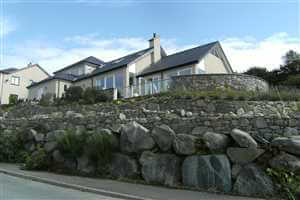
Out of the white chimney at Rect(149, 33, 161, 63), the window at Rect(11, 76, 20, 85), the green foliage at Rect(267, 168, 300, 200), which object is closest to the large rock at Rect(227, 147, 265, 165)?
the green foliage at Rect(267, 168, 300, 200)

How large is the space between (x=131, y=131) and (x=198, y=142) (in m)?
2.51

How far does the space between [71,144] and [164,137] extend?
410 centimetres

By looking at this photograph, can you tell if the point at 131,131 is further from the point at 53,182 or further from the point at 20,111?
the point at 20,111

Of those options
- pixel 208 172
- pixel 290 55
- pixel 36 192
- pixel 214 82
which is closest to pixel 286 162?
pixel 208 172

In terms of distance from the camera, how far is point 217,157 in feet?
25.8

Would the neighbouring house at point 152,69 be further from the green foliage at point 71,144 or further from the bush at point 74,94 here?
the green foliage at point 71,144

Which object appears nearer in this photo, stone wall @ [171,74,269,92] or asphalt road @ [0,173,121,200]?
asphalt road @ [0,173,121,200]

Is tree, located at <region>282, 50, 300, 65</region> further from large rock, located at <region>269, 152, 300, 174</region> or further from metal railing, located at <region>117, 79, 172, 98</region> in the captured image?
large rock, located at <region>269, 152, 300, 174</region>

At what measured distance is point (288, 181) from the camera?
688cm

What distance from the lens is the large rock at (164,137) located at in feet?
29.2

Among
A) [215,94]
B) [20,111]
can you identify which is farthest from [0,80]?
[215,94]

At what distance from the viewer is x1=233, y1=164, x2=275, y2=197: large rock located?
710cm

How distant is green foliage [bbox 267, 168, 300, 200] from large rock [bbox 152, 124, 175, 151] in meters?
3.12

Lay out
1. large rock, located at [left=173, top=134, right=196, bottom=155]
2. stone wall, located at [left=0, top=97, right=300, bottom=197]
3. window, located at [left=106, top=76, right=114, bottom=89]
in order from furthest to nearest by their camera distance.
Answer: window, located at [left=106, top=76, right=114, bottom=89]
large rock, located at [left=173, top=134, right=196, bottom=155]
stone wall, located at [left=0, top=97, right=300, bottom=197]
